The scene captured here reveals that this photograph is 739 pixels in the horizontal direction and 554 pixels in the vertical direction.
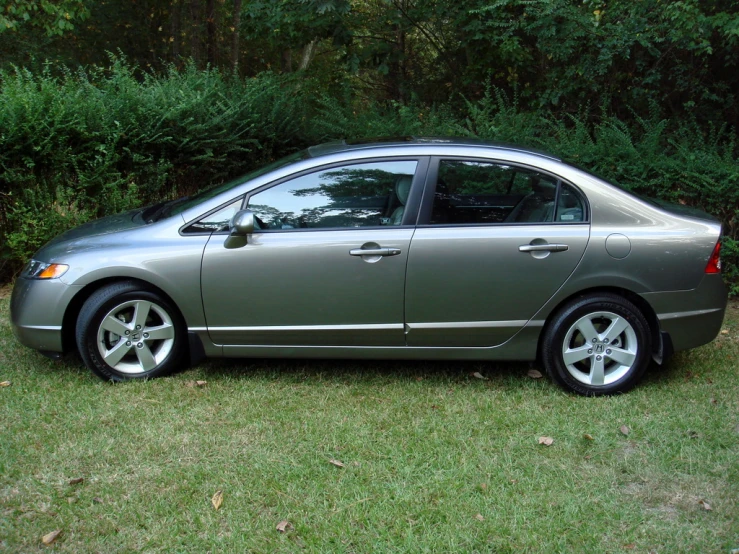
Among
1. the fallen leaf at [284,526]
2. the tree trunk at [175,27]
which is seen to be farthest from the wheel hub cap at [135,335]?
the tree trunk at [175,27]

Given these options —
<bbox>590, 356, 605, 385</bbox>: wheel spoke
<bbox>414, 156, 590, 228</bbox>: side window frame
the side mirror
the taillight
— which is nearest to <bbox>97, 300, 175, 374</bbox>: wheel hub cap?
the side mirror

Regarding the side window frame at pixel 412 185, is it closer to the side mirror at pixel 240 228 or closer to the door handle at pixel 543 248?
the side mirror at pixel 240 228

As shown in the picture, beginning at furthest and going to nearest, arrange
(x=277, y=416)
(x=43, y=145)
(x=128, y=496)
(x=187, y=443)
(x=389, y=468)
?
(x=43, y=145), (x=277, y=416), (x=187, y=443), (x=389, y=468), (x=128, y=496)

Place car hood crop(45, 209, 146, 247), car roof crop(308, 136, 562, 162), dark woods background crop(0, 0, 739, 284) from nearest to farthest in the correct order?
1. car roof crop(308, 136, 562, 162)
2. car hood crop(45, 209, 146, 247)
3. dark woods background crop(0, 0, 739, 284)

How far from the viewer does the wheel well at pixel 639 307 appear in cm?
480

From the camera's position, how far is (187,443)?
163 inches

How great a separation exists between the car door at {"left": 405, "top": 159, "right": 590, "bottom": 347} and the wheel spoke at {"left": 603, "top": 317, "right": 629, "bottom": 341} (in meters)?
0.45

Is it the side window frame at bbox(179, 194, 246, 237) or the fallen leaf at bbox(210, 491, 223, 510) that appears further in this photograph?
the side window frame at bbox(179, 194, 246, 237)

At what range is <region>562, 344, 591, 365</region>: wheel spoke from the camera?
15.7ft

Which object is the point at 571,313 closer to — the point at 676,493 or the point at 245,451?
the point at 676,493

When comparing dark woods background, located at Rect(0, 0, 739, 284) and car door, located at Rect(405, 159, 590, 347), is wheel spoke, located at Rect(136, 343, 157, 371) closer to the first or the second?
car door, located at Rect(405, 159, 590, 347)

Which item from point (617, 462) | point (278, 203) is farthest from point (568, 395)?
point (278, 203)

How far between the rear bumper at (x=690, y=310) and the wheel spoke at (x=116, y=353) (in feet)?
11.2

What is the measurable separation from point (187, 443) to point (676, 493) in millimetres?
2600
